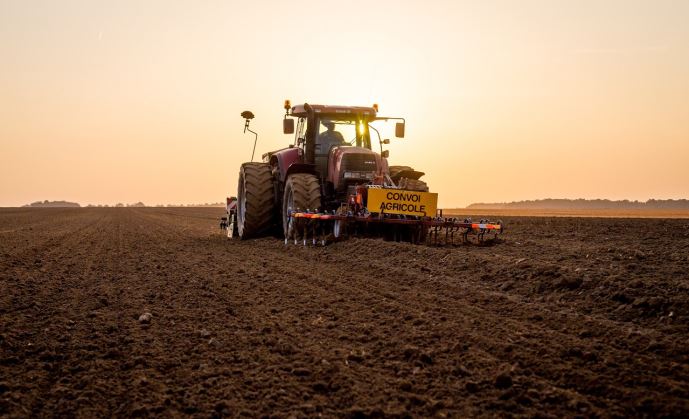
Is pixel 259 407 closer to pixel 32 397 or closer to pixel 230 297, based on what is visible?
pixel 32 397

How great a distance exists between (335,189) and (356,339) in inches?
307

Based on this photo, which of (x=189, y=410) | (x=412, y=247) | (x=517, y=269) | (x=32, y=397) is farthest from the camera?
(x=412, y=247)

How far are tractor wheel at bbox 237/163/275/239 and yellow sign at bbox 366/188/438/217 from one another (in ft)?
10.1

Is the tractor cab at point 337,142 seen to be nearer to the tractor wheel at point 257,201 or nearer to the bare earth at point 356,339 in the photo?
the tractor wheel at point 257,201

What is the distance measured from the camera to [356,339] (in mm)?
4551

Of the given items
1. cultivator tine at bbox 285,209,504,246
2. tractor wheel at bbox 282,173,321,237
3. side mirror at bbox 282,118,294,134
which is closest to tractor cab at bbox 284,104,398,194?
side mirror at bbox 282,118,294,134

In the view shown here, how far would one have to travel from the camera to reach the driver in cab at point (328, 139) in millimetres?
12914

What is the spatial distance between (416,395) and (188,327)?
2.28 m

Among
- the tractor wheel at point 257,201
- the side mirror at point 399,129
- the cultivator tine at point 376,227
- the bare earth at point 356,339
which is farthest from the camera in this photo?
the tractor wheel at point 257,201

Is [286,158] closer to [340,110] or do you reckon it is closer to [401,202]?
[340,110]

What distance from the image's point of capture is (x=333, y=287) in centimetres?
679

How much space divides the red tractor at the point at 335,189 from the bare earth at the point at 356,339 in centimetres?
249

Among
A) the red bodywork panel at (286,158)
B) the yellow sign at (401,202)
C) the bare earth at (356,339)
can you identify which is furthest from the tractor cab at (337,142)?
the bare earth at (356,339)

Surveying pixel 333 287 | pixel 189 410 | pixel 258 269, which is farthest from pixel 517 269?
pixel 189 410
